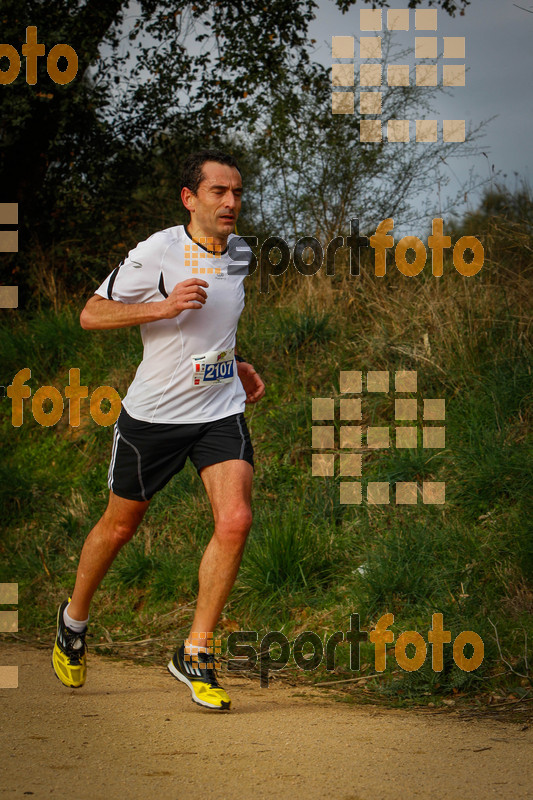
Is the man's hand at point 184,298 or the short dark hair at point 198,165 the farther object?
the short dark hair at point 198,165

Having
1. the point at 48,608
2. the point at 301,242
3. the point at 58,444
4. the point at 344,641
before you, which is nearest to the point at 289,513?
the point at 344,641

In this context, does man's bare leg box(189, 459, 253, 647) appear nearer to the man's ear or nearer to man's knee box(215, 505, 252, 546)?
man's knee box(215, 505, 252, 546)

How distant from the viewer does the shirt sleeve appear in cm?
434

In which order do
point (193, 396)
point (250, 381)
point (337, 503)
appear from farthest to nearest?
point (337, 503)
point (250, 381)
point (193, 396)

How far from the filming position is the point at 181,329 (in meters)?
4.40

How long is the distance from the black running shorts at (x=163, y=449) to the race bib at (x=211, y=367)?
0.66ft

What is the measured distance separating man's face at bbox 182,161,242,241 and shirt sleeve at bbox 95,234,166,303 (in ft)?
0.85

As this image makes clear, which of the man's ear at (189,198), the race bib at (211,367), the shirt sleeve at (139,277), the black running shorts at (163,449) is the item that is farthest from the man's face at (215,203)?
the black running shorts at (163,449)

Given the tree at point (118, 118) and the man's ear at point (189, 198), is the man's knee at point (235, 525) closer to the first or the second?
the man's ear at point (189, 198)

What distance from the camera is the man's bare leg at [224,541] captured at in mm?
4277

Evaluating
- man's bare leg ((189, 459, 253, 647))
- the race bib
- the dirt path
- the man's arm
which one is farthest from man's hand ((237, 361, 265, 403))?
the dirt path

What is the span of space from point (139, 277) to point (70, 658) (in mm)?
1980

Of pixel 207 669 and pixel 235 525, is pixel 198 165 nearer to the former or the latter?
pixel 235 525

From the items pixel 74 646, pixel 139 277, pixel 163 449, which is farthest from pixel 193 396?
pixel 74 646
